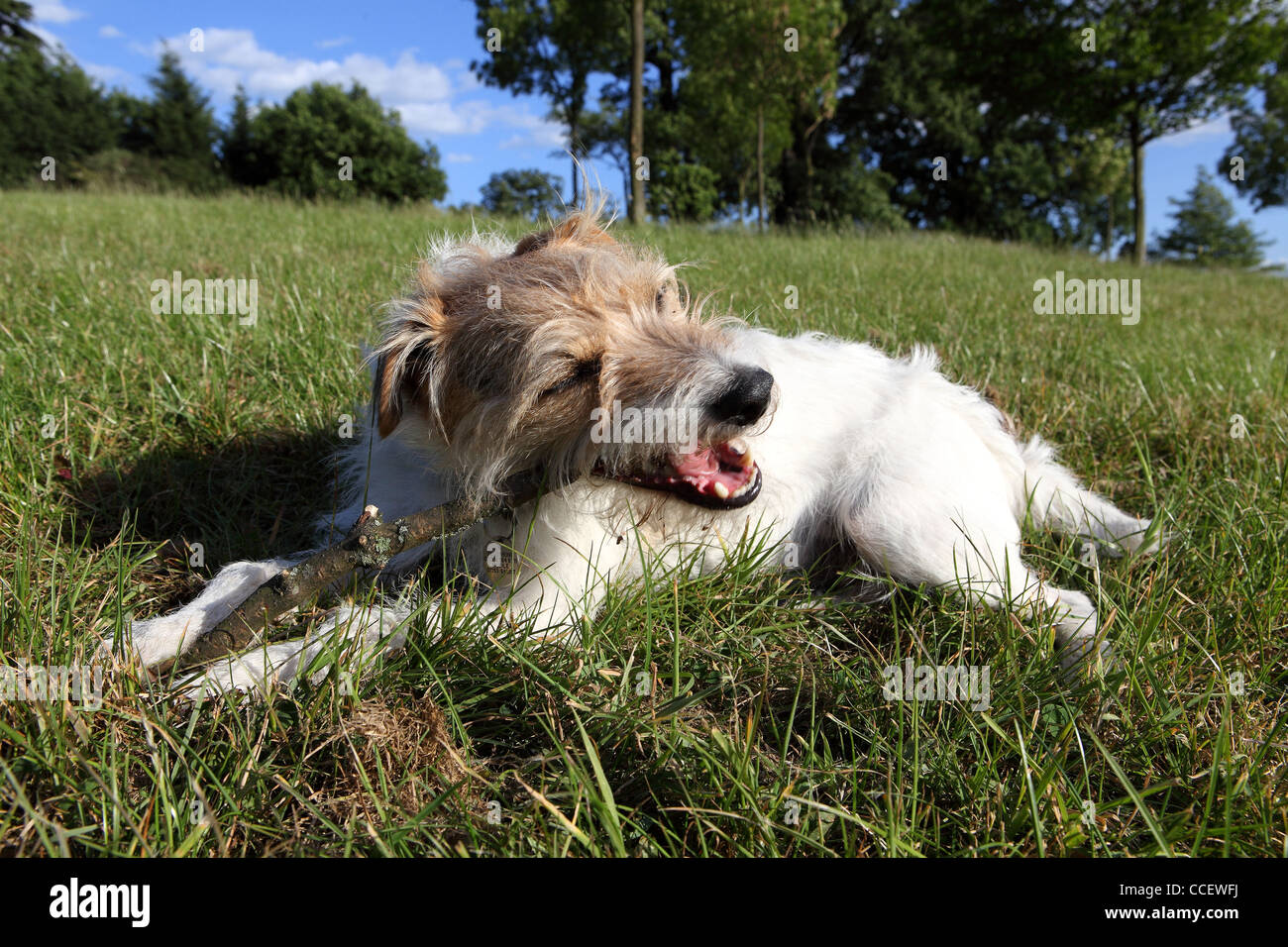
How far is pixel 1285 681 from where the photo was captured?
253 cm

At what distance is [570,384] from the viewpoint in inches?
102

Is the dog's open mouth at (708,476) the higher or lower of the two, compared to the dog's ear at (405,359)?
lower

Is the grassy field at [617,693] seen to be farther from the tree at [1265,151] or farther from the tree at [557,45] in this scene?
the tree at [1265,151]

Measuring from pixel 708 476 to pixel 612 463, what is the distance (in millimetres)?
374

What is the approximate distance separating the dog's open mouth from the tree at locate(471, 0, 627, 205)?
29786mm

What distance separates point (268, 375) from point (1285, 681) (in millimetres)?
5128

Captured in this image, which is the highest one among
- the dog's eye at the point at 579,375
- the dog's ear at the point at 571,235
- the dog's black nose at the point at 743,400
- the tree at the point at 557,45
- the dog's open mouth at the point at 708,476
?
the tree at the point at 557,45

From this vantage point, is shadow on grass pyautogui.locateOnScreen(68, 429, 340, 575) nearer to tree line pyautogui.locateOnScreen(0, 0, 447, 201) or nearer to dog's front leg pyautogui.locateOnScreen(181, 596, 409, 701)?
dog's front leg pyautogui.locateOnScreen(181, 596, 409, 701)

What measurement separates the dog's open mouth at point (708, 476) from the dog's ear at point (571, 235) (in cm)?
114

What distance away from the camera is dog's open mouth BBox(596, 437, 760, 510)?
8.60ft

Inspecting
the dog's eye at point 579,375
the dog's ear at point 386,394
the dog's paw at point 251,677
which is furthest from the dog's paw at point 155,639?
the dog's eye at point 579,375

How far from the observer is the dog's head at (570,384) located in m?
2.51
